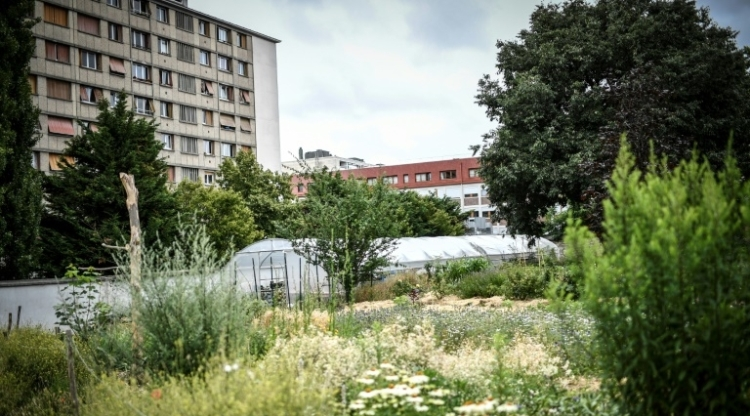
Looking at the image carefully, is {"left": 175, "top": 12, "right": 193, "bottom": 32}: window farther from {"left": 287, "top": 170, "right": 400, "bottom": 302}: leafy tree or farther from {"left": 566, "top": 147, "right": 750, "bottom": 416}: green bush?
{"left": 566, "top": 147, "right": 750, "bottom": 416}: green bush

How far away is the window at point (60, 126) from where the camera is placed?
1812 inches

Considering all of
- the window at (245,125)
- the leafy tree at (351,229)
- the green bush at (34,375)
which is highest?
the window at (245,125)

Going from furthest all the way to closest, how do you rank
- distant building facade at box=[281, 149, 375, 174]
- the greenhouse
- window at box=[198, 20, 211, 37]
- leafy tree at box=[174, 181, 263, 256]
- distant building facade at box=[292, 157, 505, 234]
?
distant building facade at box=[281, 149, 375, 174] → distant building facade at box=[292, 157, 505, 234] → window at box=[198, 20, 211, 37] → leafy tree at box=[174, 181, 263, 256] → the greenhouse

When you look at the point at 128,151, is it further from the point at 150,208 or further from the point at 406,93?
the point at 406,93

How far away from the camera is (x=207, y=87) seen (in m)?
57.8

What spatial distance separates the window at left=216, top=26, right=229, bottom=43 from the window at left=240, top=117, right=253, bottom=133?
6.58 meters

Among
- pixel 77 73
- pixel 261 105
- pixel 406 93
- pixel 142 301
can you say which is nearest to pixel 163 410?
pixel 142 301

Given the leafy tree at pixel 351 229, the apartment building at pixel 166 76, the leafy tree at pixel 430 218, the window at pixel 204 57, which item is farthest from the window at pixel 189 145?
the leafy tree at pixel 351 229

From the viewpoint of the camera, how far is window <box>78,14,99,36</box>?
48.3 metres

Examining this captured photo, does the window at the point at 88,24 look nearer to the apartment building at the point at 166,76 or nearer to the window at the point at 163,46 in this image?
the apartment building at the point at 166,76

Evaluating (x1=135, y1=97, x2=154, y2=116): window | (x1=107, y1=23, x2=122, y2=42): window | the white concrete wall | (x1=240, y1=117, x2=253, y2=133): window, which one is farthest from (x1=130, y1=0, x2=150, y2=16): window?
(x1=240, y1=117, x2=253, y2=133): window

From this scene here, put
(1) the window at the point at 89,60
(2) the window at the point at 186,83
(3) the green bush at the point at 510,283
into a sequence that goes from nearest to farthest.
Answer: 1. (3) the green bush at the point at 510,283
2. (1) the window at the point at 89,60
3. (2) the window at the point at 186,83

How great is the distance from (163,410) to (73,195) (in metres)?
24.6

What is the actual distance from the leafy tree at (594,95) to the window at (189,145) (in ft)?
106
